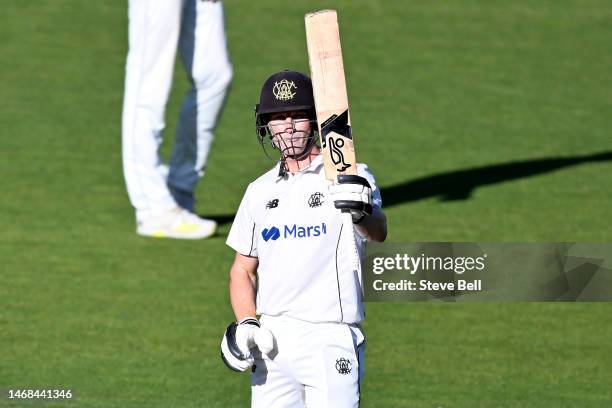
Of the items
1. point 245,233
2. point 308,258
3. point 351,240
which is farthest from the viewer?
point 245,233

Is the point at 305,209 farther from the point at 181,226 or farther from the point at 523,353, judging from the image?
the point at 181,226

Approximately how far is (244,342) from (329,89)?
109 cm

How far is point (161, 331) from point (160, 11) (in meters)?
2.89

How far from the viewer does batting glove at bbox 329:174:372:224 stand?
5.55 m

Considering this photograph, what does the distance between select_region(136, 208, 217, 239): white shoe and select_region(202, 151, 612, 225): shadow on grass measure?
71 centimetres

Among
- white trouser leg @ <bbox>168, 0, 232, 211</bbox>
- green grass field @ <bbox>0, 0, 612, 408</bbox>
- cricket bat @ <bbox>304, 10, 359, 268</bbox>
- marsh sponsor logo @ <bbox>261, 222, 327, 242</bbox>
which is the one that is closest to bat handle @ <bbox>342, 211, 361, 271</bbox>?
cricket bat @ <bbox>304, 10, 359, 268</bbox>

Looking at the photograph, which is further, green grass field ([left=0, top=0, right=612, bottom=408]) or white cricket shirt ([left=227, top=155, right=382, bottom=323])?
green grass field ([left=0, top=0, right=612, bottom=408])

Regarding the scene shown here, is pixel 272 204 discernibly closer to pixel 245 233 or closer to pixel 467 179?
pixel 245 233

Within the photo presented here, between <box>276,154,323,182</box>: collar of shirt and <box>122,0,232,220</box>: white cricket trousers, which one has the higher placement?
<box>122,0,232,220</box>: white cricket trousers

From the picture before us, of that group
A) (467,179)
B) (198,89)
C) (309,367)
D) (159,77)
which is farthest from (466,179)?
(309,367)

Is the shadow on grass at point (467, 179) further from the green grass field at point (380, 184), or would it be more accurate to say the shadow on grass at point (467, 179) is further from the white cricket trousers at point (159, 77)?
the white cricket trousers at point (159, 77)

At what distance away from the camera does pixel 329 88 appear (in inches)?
227

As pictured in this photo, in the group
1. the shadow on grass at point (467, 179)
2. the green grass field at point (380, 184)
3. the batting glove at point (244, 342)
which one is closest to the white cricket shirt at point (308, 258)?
the batting glove at point (244, 342)

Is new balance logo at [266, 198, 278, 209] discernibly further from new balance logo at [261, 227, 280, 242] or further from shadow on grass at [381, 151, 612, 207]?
shadow on grass at [381, 151, 612, 207]
